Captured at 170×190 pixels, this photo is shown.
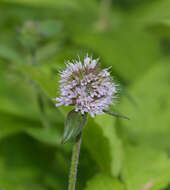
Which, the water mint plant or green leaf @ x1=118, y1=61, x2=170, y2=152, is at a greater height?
green leaf @ x1=118, y1=61, x2=170, y2=152

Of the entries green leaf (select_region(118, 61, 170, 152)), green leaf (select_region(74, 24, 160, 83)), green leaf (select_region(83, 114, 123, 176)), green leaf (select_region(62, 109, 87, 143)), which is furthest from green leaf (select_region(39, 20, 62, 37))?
green leaf (select_region(62, 109, 87, 143))

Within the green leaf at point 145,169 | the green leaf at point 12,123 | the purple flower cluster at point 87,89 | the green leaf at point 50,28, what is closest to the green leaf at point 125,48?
the green leaf at point 50,28

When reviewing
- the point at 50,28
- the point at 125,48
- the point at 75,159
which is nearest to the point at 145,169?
the point at 75,159

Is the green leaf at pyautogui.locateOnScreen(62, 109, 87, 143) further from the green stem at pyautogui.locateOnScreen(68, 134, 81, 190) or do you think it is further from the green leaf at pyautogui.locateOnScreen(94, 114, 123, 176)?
the green leaf at pyautogui.locateOnScreen(94, 114, 123, 176)

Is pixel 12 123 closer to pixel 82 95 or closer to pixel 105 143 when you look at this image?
pixel 105 143

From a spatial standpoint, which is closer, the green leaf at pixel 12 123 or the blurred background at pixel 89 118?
the blurred background at pixel 89 118

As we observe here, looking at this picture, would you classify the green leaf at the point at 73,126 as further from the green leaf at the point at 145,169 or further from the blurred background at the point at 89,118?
the green leaf at the point at 145,169

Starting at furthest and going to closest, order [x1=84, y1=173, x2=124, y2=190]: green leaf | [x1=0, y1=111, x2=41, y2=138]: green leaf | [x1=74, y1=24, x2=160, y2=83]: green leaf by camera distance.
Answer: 1. [x1=74, y1=24, x2=160, y2=83]: green leaf
2. [x1=0, y1=111, x2=41, y2=138]: green leaf
3. [x1=84, y1=173, x2=124, y2=190]: green leaf
